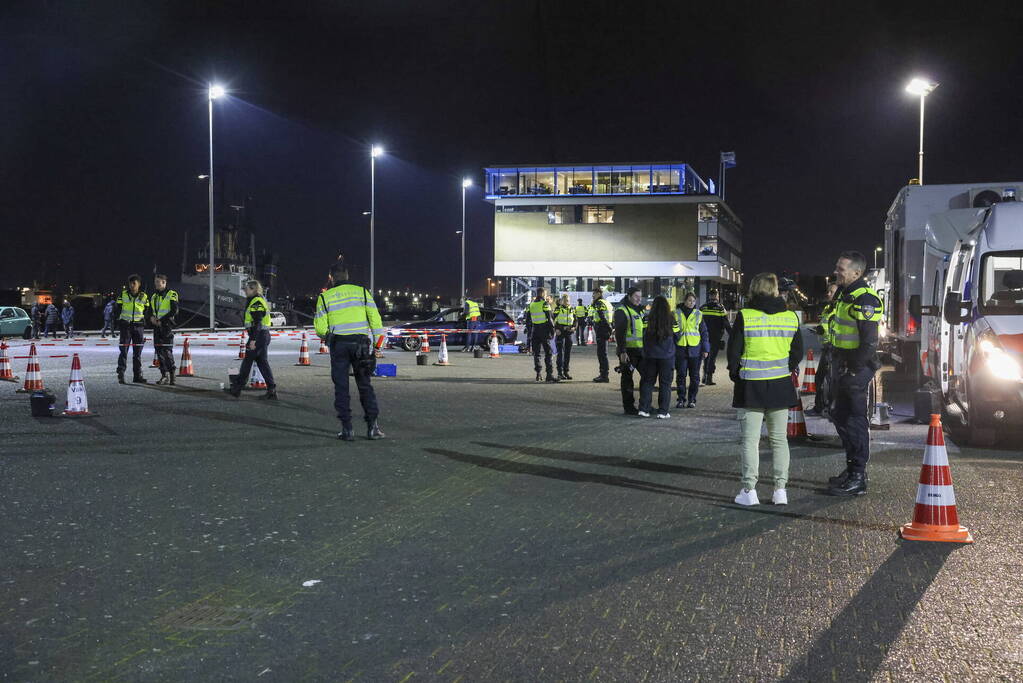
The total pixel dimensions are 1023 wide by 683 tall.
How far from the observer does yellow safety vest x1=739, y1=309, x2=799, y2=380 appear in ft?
25.3

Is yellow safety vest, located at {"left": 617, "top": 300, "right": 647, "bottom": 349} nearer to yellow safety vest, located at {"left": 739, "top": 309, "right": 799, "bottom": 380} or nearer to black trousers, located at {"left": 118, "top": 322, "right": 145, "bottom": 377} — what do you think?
yellow safety vest, located at {"left": 739, "top": 309, "right": 799, "bottom": 380}

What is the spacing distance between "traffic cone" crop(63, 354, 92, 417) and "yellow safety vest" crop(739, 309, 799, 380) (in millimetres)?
8932

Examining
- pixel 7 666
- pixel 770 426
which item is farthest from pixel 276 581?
pixel 770 426

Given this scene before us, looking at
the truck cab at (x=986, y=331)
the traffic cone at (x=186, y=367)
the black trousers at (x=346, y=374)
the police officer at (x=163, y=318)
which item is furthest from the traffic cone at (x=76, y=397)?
the truck cab at (x=986, y=331)

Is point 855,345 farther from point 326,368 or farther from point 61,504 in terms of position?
point 326,368

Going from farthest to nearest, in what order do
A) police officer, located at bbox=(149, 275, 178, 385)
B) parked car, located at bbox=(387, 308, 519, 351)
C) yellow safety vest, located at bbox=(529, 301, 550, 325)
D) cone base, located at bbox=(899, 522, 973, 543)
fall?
parked car, located at bbox=(387, 308, 519, 351) < yellow safety vest, located at bbox=(529, 301, 550, 325) < police officer, located at bbox=(149, 275, 178, 385) < cone base, located at bbox=(899, 522, 973, 543)

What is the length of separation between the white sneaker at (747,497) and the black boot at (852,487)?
35.2 inches

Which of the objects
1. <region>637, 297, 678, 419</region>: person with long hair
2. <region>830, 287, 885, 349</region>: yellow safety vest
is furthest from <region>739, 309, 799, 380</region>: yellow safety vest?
<region>637, 297, 678, 419</region>: person with long hair

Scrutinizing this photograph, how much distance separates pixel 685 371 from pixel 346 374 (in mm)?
6245

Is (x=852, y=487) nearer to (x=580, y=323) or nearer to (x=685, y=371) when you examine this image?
(x=685, y=371)

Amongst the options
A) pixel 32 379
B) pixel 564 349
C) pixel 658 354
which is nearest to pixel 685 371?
pixel 658 354

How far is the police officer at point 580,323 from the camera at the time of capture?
32.6 m

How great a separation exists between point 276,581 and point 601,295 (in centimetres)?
1471

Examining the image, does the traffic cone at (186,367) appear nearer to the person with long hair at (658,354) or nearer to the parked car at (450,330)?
the person with long hair at (658,354)
